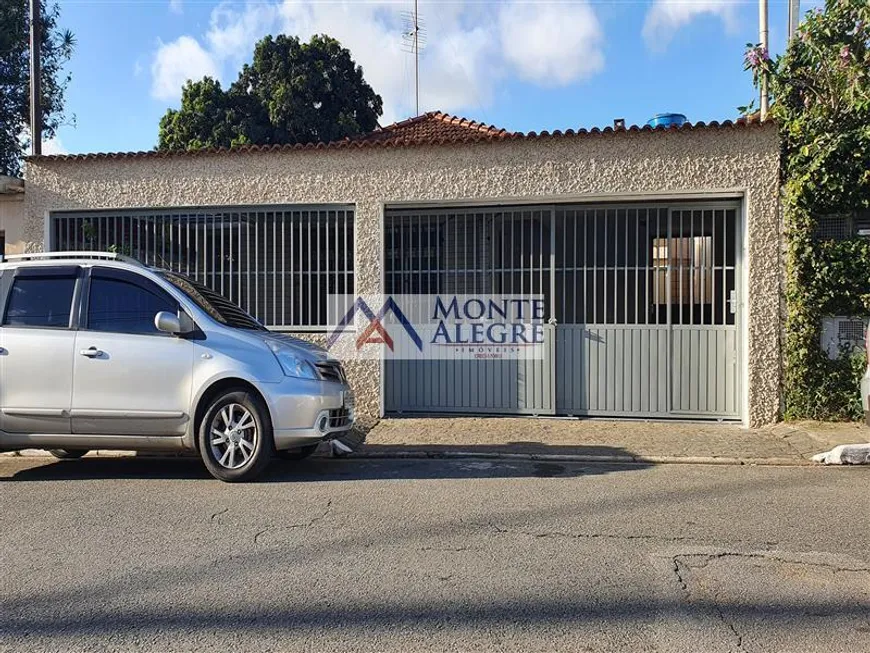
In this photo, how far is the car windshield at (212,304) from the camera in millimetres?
6008

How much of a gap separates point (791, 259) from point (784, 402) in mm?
1753

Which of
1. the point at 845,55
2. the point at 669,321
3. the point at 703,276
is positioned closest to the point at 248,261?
the point at 669,321

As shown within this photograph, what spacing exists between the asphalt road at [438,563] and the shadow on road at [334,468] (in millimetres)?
128

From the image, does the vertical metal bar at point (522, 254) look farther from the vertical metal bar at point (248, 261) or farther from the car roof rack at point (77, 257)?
the car roof rack at point (77, 257)

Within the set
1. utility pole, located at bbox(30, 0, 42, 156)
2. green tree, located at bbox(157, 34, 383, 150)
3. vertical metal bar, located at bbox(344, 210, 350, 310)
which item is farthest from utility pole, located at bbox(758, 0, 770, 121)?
green tree, located at bbox(157, 34, 383, 150)

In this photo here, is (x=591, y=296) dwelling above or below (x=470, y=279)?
below

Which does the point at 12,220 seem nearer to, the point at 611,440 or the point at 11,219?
the point at 11,219

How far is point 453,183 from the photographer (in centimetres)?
875

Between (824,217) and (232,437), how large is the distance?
7.34 m

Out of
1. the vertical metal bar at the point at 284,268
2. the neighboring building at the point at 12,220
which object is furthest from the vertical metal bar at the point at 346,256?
the neighboring building at the point at 12,220

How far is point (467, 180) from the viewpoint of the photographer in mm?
8711

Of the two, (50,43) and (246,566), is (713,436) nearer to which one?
(246,566)

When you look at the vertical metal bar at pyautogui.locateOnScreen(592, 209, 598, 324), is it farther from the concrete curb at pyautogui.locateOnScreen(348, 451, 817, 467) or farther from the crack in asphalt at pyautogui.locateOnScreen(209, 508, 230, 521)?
the crack in asphalt at pyautogui.locateOnScreen(209, 508, 230, 521)

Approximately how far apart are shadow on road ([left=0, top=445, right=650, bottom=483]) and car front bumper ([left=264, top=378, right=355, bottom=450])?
0.42 meters
